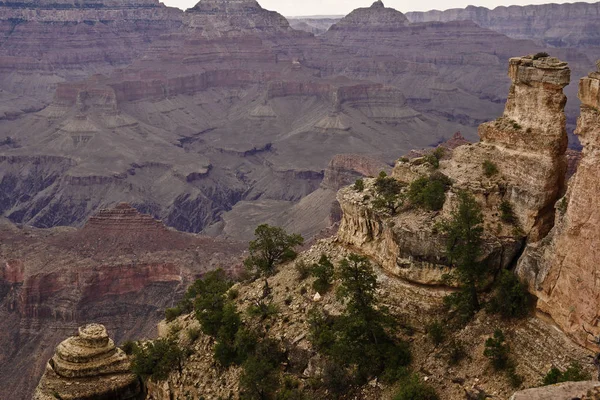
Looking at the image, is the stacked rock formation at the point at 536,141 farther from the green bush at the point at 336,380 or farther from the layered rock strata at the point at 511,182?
the green bush at the point at 336,380

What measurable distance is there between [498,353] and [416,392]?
3.16 metres

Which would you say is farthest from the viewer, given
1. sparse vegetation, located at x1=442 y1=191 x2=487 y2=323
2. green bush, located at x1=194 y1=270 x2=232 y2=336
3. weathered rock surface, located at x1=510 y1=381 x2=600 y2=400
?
green bush, located at x1=194 y1=270 x2=232 y2=336

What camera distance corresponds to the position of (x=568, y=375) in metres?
23.7

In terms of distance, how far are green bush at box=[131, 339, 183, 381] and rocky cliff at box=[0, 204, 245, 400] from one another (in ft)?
99.5

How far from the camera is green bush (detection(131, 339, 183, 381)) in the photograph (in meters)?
33.8

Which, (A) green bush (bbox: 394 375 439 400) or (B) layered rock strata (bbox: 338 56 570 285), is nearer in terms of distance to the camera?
(A) green bush (bbox: 394 375 439 400)

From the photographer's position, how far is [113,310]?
6981cm

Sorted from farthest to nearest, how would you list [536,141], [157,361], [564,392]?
[157,361] < [536,141] < [564,392]

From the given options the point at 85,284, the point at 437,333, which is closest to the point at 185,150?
the point at 85,284

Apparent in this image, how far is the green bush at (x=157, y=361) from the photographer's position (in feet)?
111

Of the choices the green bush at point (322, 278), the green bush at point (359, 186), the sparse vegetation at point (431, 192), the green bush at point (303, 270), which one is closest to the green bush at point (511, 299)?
the sparse vegetation at point (431, 192)

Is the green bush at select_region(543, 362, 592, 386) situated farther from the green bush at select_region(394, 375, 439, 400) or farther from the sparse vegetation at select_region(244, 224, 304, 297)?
the sparse vegetation at select_region(244, 224, 304, 297)

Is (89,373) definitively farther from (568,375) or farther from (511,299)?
(568,375)

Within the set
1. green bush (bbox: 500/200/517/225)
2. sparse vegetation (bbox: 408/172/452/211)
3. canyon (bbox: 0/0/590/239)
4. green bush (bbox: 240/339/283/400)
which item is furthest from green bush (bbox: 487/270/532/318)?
canyon (bbox: 0/0/590/239)
